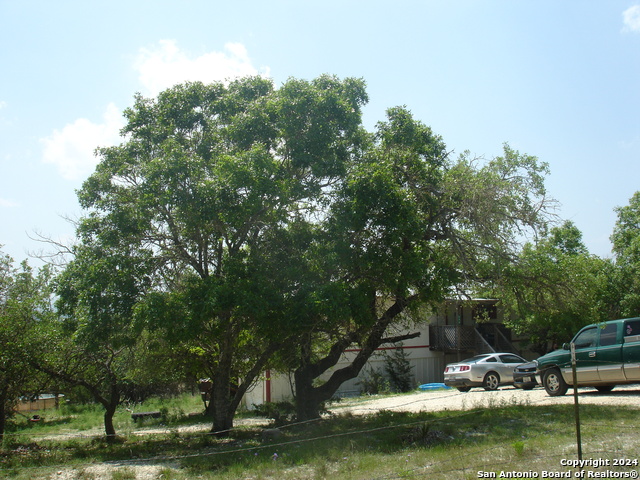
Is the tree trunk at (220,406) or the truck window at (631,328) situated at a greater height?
the truck window at (631,328)

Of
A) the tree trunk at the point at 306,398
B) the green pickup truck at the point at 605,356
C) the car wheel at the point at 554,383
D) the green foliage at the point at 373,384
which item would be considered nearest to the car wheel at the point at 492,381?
the car wheel at the point at 554,383

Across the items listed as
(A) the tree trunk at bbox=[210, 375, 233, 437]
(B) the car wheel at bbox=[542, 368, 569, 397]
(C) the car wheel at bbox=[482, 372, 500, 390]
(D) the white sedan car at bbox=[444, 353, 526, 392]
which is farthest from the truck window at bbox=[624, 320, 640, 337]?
(A) the tree trunk at bbox=[210, 375, 233, 437]

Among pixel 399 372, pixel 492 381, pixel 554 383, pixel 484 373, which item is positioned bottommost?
pixel 399 372

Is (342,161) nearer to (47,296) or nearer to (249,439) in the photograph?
(249,439)

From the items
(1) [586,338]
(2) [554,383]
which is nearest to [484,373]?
(2) [554,383]

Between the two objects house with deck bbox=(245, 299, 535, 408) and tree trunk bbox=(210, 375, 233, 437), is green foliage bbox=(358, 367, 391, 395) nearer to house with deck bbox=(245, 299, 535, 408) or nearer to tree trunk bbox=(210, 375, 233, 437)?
house with deck bbox=(245, 299, 535, 408)

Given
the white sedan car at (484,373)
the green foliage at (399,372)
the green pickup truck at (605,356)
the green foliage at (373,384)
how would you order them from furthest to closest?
1. the green foliage at (399,372)
2. the green foliage at (373,384)
3. the white sedan car at (484,373)
4. the green pickup truck at (605,356)

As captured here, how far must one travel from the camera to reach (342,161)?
13.9 metres

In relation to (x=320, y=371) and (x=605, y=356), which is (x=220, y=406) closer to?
(x=320, y=371)

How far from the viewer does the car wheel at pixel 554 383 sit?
51.1 ft

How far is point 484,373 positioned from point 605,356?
327 inches

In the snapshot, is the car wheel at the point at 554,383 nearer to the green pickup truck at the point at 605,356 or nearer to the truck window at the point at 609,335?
the green pickup truck at the point at 605,356

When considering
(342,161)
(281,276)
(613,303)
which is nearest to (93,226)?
(281,276)

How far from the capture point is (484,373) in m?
22.0
